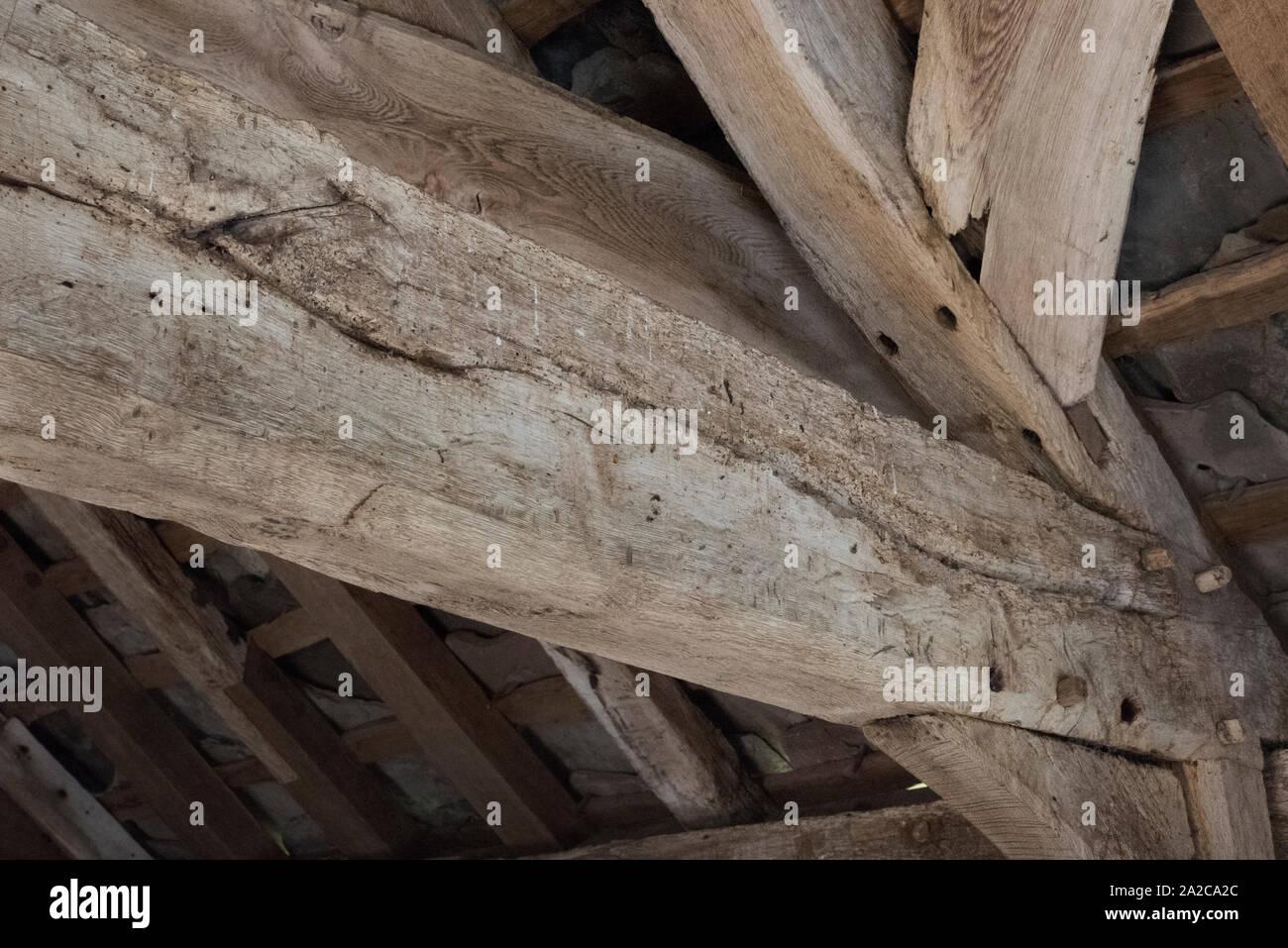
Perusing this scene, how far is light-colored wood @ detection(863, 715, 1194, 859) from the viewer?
1.63 metres

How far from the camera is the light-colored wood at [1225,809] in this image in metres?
1.84

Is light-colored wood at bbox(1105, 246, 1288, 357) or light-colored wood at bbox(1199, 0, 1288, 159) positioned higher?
light-colored wood at bbox(1199, 0, 1288, 159)

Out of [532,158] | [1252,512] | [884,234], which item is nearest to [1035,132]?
[884,234]

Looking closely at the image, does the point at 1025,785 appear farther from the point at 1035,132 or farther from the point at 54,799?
the point at 54,799

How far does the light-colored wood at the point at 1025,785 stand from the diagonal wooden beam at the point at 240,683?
2071 mm

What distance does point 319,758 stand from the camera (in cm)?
329

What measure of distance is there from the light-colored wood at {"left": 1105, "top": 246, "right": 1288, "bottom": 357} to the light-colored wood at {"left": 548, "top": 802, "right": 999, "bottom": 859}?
3.29ft

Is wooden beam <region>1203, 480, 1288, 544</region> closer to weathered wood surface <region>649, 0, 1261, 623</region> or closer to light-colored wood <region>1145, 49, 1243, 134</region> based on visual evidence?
weathered wood surface <region>649, 0, 1261, 623</region>

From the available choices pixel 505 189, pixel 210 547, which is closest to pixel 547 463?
pixel 505 189

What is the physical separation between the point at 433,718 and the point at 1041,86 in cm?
212

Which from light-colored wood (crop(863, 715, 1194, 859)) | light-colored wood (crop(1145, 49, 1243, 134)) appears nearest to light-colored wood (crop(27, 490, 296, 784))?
light-colored wood (crop(863, 715, 1194, 859))

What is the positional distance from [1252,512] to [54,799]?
3.62 meters

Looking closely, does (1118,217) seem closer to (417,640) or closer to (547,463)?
(547,463)

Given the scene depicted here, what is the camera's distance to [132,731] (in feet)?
11.4
